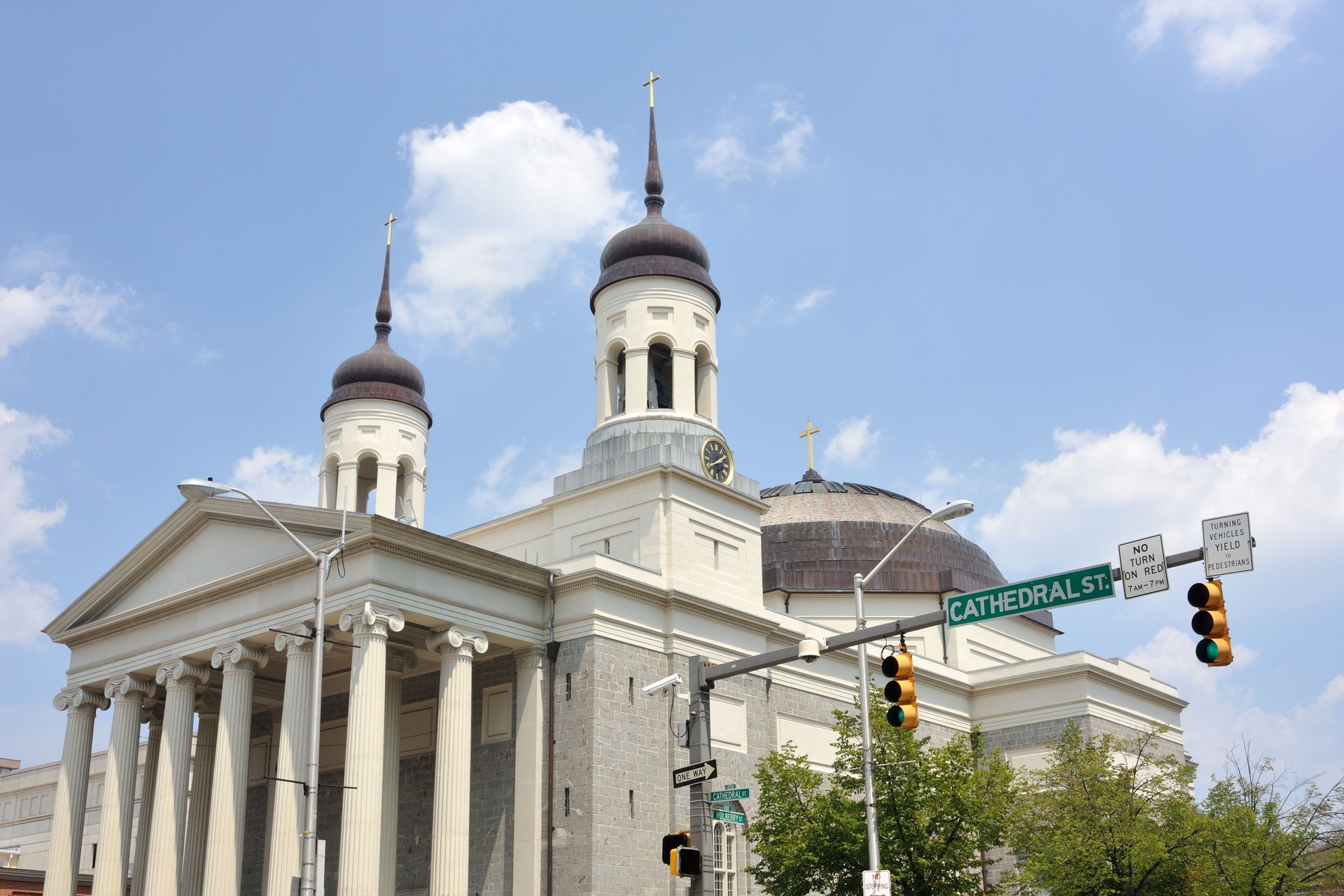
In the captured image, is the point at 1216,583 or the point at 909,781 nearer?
the point at 1216,583

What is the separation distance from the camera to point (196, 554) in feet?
133

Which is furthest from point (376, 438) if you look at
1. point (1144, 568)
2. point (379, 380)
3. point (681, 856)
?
point (1144, 568)

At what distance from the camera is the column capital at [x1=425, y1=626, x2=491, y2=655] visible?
3525 centimetres

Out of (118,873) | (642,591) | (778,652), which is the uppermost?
(642,591)

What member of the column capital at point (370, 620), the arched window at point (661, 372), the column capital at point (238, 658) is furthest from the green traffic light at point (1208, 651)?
the arched window at point (661, 372)

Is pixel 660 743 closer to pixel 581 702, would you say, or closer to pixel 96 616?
pixel 581 702

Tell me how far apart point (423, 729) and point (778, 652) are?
23241mm

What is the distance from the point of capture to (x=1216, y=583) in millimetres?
16375

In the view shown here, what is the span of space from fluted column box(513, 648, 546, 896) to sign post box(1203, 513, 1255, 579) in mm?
23250

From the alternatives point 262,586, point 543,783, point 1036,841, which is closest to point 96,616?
point 262,586

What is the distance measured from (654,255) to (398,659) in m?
16.4

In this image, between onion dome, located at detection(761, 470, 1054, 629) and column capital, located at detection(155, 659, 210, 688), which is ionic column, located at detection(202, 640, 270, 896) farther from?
onion dome, located at detection(761, 470, 1054, 629)

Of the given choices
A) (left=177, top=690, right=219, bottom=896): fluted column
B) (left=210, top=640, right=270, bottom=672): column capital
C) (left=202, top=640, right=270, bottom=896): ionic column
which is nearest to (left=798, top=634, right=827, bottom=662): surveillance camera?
(left=202, top=640, right=270, bottom=896): ionic column

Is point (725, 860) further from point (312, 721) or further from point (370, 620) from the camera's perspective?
point (312, 721)
